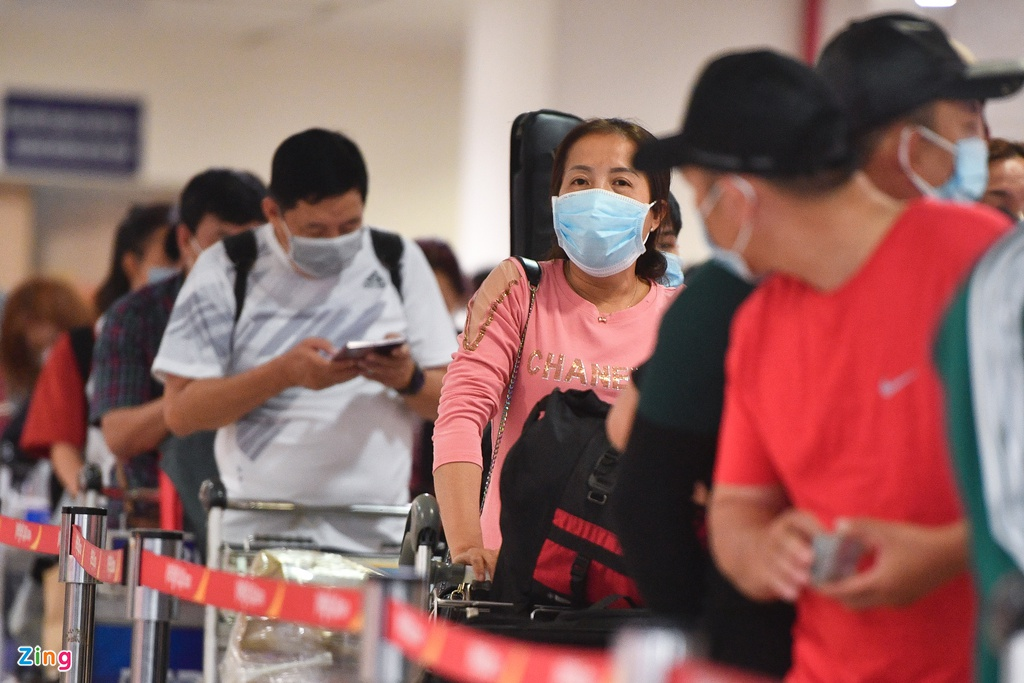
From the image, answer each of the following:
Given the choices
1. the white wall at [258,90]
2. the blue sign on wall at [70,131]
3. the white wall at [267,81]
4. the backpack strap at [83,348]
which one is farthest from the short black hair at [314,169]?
the blue sign on wall at [70,131]

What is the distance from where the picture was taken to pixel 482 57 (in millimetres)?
9109

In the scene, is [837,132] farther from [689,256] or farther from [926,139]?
[689,256]

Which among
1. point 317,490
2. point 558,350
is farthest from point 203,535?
point 558,350

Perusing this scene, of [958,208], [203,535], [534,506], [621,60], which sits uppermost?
[621,60]

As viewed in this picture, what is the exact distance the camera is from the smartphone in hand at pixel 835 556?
1509 mm

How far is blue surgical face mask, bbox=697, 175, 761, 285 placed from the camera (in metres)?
1.61

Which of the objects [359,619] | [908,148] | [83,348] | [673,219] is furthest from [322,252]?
[908,148]

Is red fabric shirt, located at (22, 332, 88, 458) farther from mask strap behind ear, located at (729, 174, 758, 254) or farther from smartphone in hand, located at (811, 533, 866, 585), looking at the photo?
smartphone in hand, located at (811, 533, 866, 585)

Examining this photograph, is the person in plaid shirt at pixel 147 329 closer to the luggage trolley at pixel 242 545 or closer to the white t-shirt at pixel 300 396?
the white t-shirt at pixel 300 396

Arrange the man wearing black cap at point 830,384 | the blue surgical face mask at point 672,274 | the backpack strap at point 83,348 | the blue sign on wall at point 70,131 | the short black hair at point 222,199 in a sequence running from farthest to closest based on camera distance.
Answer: the blue sign on wall at point 70,131 → the backpack strap at point 83,348 → the short black hair at point 222,199 → the blue surgical face mask at point 672,274 → the man wearing black cap at point 830,384

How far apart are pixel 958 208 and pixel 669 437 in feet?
1.61

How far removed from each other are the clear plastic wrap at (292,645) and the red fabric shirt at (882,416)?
1.68 m

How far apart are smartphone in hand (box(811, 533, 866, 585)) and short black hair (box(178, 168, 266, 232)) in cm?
321

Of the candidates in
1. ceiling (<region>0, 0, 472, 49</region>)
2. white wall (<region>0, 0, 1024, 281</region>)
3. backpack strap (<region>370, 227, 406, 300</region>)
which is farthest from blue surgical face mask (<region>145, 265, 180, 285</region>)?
ceiling (<region>0, 0, 472, 49</region>)
